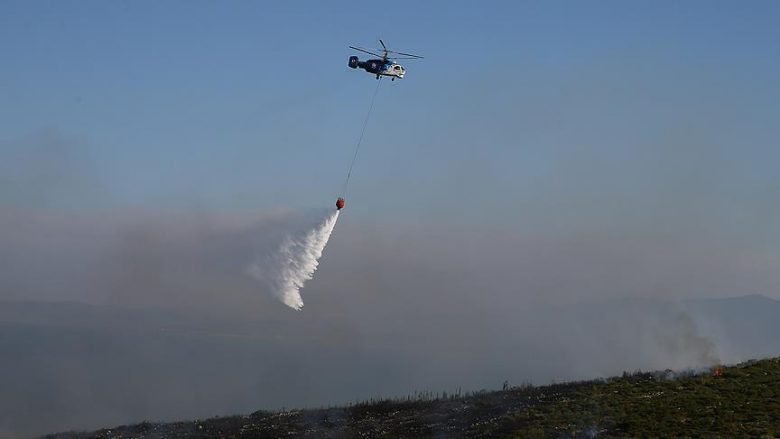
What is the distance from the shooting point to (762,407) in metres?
42.5

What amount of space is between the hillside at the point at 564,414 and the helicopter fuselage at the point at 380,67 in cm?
2260

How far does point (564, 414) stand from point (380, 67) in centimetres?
2805

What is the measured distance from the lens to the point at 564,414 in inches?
1747

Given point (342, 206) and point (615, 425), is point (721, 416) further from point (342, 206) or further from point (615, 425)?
point (342, 206)

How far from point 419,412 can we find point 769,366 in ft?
73.2

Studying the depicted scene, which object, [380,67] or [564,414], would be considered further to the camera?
[380,67]

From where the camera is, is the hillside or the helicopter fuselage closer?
the hillside

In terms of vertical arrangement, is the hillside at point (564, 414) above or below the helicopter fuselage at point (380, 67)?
below

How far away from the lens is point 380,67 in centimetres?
6050

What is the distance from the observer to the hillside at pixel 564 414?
4056cm

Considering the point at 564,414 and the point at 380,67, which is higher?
the point at 380,67

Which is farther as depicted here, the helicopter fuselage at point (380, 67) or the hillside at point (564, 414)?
the helicopter fuselage at point (380, 67)

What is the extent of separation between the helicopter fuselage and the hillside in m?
22.6

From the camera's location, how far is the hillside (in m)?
40.6
